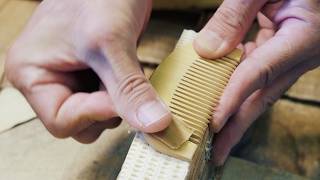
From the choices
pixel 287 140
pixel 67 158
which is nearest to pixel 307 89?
pixel 287 140

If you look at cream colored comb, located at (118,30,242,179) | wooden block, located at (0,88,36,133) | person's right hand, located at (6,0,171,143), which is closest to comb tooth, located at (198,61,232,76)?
cream colored comb, located at (118,30,242,179)

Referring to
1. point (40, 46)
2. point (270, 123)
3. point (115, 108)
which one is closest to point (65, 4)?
point (40, 46)

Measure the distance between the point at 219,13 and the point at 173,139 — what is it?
0.83 feet

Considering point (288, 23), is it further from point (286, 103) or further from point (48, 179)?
point (48, 179)

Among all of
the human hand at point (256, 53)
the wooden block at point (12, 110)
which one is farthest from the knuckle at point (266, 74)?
the wooden block at point (12, 110)

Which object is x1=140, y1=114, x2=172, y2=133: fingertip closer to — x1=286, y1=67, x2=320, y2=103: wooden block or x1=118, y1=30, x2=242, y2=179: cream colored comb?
x1=118, y1=30, x2=242, y2=179: cream colored comb

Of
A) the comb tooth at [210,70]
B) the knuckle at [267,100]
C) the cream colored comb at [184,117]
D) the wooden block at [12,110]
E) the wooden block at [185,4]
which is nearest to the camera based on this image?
the cream colored comb at [184,117]

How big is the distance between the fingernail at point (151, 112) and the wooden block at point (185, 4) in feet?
1.67

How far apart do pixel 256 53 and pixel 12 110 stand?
1.70 feet

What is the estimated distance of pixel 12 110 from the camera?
0.98 metres

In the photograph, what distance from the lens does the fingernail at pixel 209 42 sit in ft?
2.34

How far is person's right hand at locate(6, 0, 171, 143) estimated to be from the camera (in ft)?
2.13

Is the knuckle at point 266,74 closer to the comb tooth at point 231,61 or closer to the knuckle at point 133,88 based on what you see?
the comb tooth at point 231,61

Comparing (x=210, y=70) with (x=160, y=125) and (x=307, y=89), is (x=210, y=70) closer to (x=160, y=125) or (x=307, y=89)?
(x=160, y=125)
